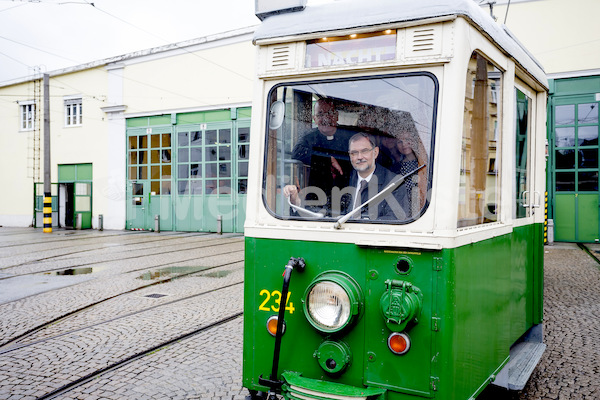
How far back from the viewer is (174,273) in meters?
9.93

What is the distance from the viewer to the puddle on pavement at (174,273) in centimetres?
954

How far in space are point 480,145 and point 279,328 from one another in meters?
1.58

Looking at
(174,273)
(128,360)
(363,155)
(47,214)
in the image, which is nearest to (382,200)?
(363,155)

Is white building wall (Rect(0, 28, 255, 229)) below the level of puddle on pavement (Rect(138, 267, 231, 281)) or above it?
above

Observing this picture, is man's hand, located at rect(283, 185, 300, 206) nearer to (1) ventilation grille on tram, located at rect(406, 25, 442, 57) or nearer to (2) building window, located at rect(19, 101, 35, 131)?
(1) ventilation grille on tram, located at rect(406, 25, 442, 57)

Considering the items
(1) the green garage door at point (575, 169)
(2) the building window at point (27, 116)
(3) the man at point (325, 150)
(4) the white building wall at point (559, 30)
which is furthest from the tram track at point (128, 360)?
(2) the building window at point (27, 116)

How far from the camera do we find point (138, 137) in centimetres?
2298

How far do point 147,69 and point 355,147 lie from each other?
21.3 m

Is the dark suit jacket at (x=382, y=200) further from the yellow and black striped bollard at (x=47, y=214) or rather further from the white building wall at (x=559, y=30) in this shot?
the yellow and black striped bollard at (x=47, y=214)

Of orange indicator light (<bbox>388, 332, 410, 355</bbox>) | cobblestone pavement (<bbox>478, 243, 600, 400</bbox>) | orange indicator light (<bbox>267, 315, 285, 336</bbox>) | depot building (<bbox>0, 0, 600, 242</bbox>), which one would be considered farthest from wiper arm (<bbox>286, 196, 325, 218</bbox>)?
depot building (<bbox>0, 0, 600, 242</bbox>)

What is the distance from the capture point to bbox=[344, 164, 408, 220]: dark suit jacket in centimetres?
279

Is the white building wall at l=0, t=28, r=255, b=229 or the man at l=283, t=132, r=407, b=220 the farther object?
the white building wall at l=0, t=28, r=255, b=229

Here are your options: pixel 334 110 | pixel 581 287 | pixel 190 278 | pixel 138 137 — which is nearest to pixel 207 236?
pixel 138 137

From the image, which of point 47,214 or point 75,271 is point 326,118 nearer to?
point 75,271
